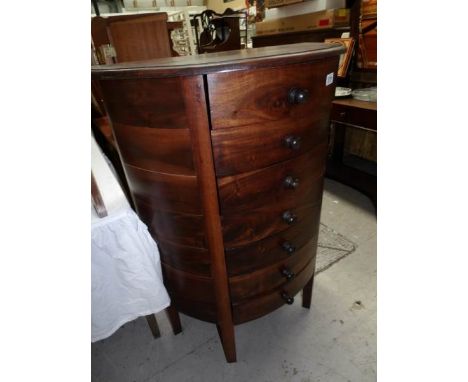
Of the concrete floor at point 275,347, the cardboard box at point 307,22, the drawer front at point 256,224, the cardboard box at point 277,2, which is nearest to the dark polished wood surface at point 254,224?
the drawer front at point 256,224

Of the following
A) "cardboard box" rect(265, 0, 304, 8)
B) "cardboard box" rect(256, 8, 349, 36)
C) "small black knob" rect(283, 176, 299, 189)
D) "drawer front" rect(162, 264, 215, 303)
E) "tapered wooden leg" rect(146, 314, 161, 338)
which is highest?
"cardboard box" rect(265, 0, 304, 8)

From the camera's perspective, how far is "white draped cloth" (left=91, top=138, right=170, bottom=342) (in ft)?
2.63

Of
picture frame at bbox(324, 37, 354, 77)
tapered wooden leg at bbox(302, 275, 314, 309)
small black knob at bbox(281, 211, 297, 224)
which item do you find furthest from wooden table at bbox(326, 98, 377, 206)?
small black knob at bbox(281, 211, 297, 224)

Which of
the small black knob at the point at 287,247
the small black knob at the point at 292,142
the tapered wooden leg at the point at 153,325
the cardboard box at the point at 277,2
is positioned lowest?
the tapered wooden leg at the point at 153,325

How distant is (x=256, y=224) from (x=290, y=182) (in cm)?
15

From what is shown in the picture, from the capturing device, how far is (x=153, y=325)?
116 cm

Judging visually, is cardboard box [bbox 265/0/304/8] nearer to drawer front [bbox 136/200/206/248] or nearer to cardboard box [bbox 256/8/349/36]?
cardboard box [bbox 256/8/349/36]

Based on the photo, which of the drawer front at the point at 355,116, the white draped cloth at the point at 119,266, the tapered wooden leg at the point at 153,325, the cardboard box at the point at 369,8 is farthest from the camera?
the cardboard box at the point at 369,8

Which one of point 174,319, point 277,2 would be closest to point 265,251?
point 174,319

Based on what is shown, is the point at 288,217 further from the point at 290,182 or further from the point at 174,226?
the point at 174,226

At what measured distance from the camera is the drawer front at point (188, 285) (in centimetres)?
88

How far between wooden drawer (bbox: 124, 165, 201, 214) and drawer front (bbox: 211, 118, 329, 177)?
0.09 m

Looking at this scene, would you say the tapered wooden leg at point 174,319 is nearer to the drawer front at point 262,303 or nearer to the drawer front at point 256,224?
the drawer front at point 262,303
